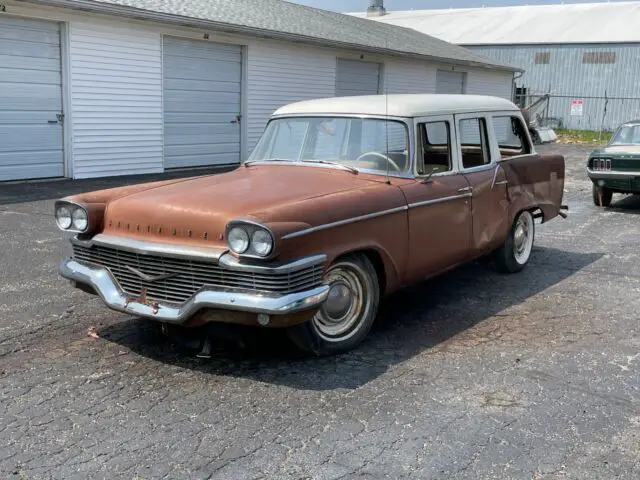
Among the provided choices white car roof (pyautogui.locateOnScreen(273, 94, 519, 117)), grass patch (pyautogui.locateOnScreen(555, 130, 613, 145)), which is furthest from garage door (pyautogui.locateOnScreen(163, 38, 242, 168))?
grass patch (pyautogui.locateOnScreen(555, 130, 613, 145))

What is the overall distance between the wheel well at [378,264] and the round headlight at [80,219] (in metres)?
1.77

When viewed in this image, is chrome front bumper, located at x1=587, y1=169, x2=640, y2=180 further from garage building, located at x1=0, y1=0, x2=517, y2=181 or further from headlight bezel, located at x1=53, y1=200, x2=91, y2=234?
headlight bezel, located at x1=53, y1=200, x2=91, y2=234

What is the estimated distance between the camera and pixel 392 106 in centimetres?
540

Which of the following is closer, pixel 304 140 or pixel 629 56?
pixel 304 140

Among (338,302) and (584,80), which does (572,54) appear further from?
(338,302)

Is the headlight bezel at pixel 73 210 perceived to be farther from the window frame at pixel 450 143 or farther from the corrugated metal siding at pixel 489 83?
the corrugated metal siding at pixel 489 83

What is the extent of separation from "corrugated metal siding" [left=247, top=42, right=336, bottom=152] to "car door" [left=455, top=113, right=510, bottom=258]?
1078cm

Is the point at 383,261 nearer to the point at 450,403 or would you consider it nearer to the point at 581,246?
the point at 450,403

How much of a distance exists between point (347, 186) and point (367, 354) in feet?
3.73

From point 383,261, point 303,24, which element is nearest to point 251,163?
point 383,261

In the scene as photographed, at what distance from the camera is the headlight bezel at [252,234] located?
385 cm

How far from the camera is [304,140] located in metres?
5.57

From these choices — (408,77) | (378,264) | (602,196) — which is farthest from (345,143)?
(408,77)

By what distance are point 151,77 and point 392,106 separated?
955 centimetres
